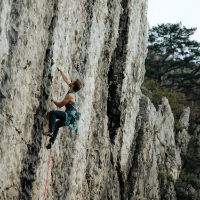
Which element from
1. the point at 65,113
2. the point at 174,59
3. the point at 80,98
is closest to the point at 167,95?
the point at 174,59

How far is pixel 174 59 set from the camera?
153 ft

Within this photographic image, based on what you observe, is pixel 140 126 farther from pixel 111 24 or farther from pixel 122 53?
pixel 111 24

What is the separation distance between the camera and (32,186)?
40.6ft

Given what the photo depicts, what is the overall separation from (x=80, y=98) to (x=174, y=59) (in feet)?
106

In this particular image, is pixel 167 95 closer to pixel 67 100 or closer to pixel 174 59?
pixel 174 59

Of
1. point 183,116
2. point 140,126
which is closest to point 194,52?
point 183,116

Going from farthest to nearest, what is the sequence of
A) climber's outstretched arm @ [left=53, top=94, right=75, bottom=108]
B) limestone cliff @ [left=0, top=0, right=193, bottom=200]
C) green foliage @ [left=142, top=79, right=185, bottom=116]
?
green foliage @ [left=142, top=79, right=185, bottom=116] → climber's outstretched arm @ [left=53, top=94, right=75, bottom=108] → limestone cliff @ [left=0, top=0, right=193, bottom=200]

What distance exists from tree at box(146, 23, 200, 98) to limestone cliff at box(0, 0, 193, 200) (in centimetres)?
1841

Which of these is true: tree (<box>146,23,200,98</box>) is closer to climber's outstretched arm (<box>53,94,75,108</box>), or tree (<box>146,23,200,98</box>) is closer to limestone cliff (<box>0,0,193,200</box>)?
limestone cliff (<box>0,0,193,200</box>)

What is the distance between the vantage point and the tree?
44.6 meters

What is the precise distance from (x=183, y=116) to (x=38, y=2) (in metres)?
27.2

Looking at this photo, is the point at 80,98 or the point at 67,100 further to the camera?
the point at 80,98

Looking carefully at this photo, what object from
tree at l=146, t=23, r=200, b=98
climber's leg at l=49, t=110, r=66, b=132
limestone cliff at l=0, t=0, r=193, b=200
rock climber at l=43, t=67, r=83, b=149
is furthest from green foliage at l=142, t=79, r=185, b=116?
climber's leg at l=49, t=110, r=66, b=132

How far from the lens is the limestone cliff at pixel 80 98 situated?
11.1 metres
